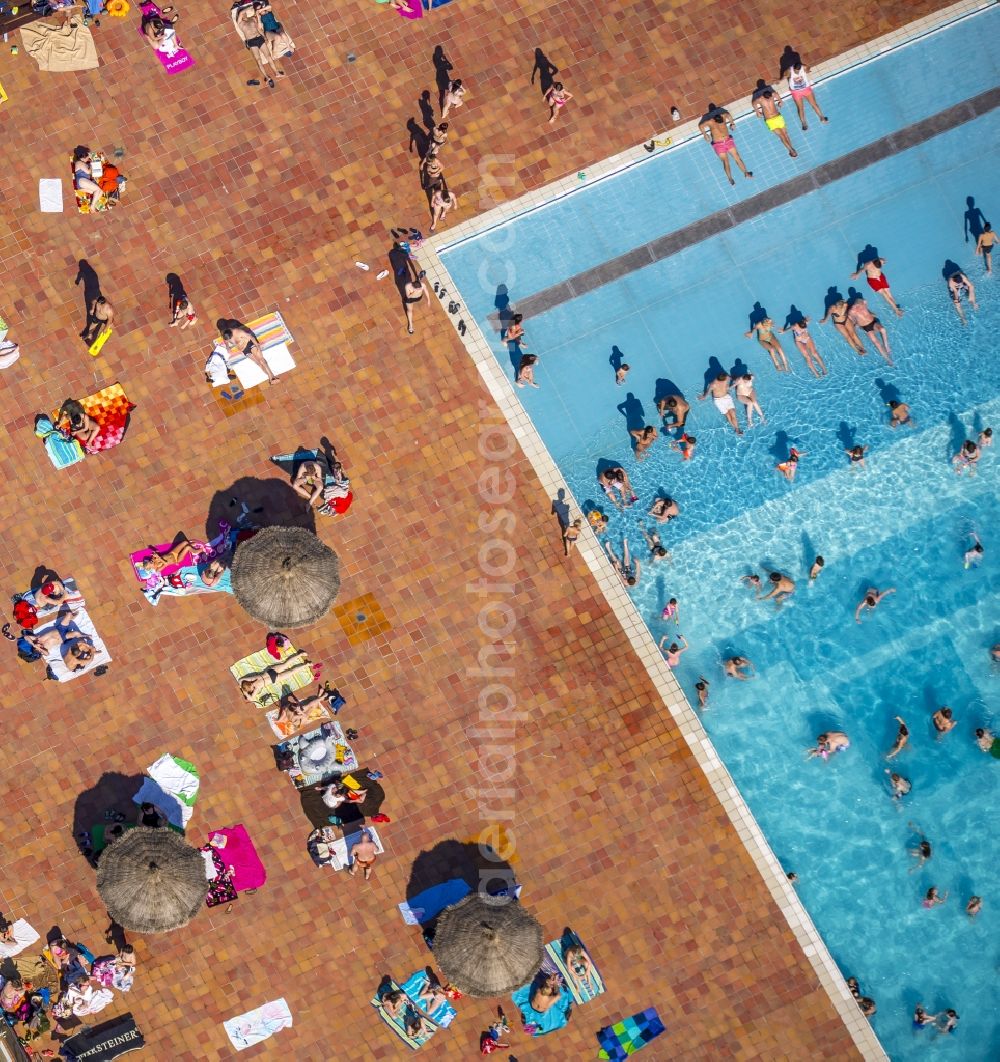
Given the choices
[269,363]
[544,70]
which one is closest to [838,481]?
[544,70]

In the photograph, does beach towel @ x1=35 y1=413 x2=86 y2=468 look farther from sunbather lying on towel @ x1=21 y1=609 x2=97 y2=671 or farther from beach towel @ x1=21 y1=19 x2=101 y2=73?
beach towel @ x1=21 y1=19 x2=101 y2=73

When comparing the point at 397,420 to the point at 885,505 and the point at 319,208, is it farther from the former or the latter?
the point at 885,505

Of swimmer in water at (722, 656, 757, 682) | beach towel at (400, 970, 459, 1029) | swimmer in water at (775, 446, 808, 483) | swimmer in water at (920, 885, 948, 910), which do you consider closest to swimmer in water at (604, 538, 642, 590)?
swimmer in water at (722, 656, 757, 682)

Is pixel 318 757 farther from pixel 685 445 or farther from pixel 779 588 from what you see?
pixel 779 588

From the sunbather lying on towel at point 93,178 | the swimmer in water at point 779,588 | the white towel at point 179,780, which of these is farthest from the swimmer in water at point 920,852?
the sunbather lying on towel at point 93,178

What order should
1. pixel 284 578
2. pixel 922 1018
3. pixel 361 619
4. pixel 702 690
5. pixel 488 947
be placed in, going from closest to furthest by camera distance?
1. pixel 488 947
2. pixel 284 578
3. pixel 922 1018
4. pixel 702 690
5. pixel 361 619

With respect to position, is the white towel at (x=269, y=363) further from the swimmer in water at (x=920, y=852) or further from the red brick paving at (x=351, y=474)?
the swimmer in water at (x=920, y=852)
